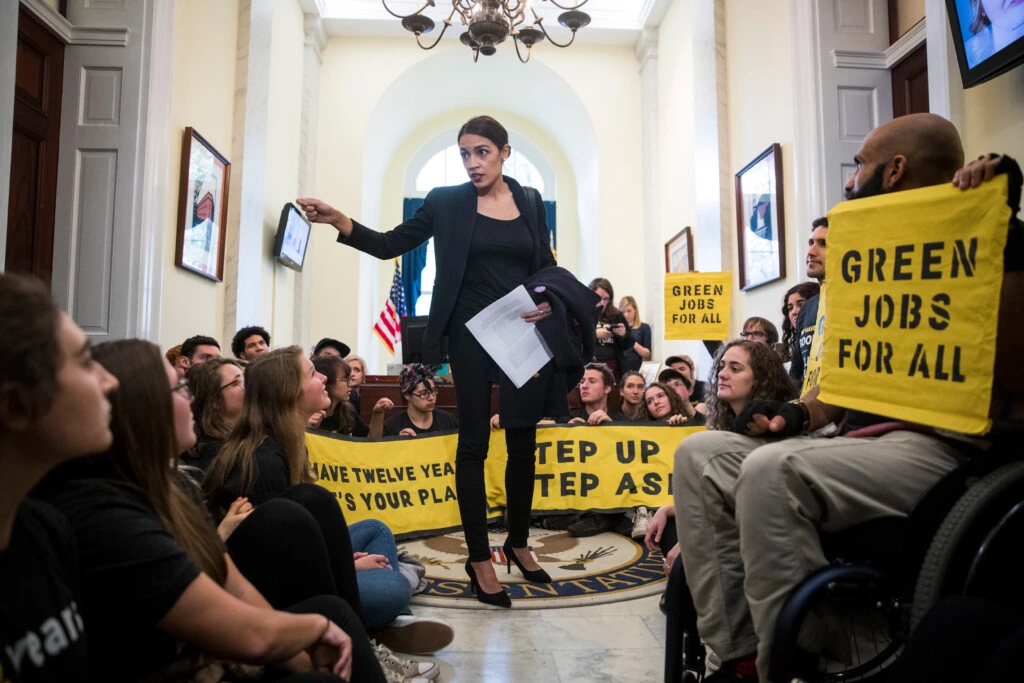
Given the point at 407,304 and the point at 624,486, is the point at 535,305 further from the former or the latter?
the point at 407,304

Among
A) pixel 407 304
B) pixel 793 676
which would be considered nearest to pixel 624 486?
pixel 793 676

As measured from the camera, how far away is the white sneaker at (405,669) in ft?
5.24

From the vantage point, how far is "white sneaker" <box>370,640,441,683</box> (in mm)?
1596

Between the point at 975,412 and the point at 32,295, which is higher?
the point at 32,295

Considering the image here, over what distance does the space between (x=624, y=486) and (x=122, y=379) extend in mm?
2782

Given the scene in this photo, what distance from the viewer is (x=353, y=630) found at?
111 centimetres

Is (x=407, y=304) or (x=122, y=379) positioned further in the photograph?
(x=407, y=304)

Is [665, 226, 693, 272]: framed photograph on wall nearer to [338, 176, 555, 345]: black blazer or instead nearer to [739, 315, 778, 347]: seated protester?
[739, 315, 778, 347]: seated protester

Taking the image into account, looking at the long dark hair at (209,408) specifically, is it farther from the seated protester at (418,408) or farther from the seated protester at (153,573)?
the seated protester at (418,408)

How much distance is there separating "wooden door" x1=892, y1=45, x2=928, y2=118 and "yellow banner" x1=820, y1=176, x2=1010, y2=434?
305cm

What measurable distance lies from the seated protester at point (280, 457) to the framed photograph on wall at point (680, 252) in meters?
4.73

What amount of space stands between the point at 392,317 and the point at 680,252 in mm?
3746

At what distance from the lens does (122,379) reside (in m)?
0.91

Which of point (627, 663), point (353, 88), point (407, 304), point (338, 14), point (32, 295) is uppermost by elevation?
point (338, 14)
